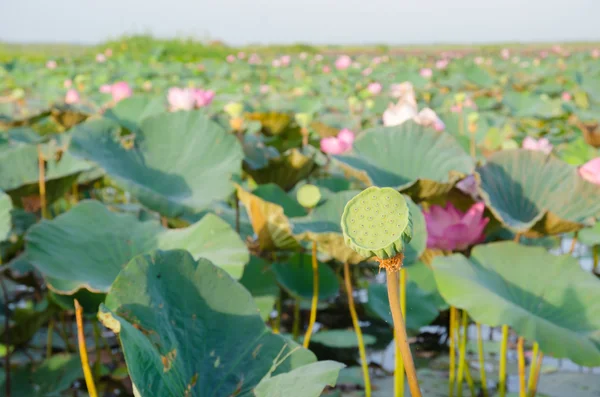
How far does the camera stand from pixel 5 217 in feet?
3.05

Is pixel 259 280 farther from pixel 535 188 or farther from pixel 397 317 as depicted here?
pixel 397 317

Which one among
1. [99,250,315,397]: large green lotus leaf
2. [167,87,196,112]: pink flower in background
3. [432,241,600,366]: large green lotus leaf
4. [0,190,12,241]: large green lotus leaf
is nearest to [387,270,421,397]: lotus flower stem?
[99,250,315,397]: large green lotus leaf

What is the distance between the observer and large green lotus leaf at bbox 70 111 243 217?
1.34 m

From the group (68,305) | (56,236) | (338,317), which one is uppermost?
(56,236)

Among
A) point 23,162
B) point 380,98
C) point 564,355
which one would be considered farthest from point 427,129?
point 380,98

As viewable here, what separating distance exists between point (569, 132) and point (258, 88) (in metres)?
2.61

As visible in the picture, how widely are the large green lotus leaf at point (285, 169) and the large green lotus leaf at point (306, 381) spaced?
96 centimetres

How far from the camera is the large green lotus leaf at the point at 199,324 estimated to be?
695mm

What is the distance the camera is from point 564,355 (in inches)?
34.0

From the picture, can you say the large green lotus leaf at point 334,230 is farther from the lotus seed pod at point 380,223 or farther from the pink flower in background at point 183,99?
the pink flower in background at point 183,99

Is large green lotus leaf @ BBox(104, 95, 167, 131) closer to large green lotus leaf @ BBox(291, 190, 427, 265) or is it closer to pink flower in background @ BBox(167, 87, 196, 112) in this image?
pink flower in background @ BBox(167, 87, 196, 112)

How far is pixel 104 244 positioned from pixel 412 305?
74cm

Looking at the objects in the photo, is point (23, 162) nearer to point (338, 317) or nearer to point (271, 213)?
point (271, 213)

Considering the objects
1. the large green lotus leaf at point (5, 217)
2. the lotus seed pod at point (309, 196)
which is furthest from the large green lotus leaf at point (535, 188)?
the large green lotus leaf at point (5, 217)
